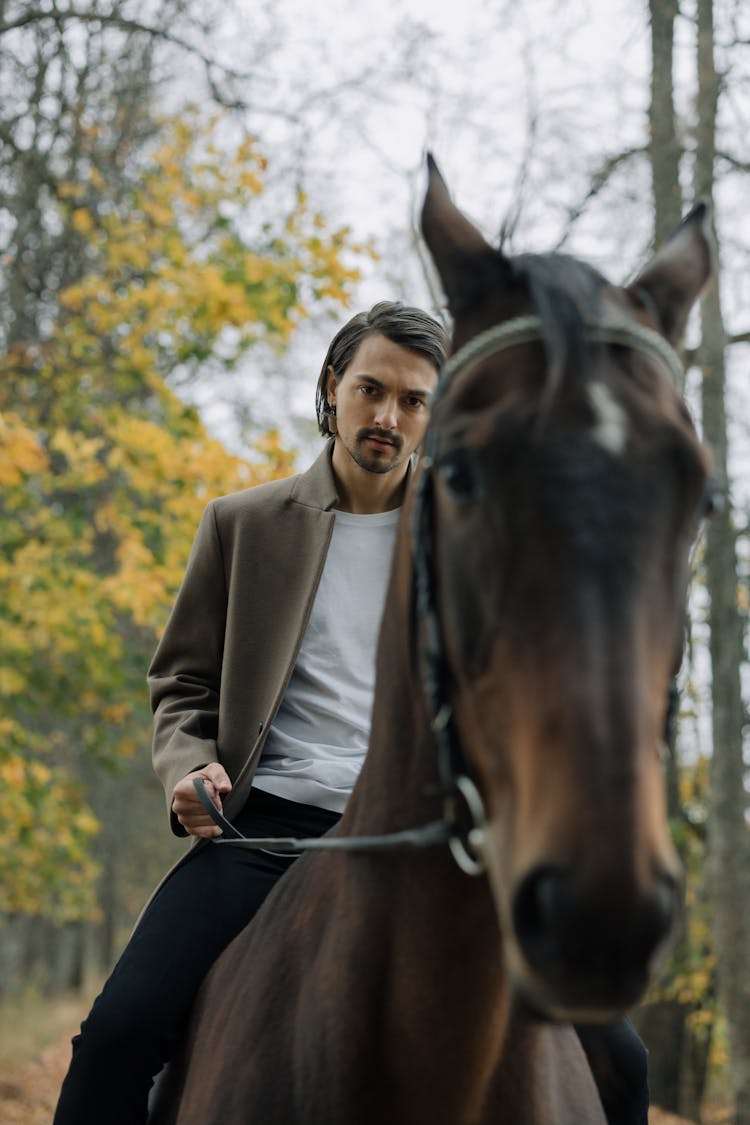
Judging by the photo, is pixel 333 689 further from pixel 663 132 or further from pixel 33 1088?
pixel 33 1088

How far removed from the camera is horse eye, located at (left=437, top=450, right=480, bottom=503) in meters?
1.84

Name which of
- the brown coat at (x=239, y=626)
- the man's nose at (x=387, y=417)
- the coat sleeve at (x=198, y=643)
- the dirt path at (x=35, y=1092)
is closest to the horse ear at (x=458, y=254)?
the man's nose at (x=387, y=417)

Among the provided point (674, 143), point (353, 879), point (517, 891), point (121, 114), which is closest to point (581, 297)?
point (517, 891)

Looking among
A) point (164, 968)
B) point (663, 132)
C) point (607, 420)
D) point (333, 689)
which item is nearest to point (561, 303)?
point (607, 420)

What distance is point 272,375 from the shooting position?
1752 centimetres

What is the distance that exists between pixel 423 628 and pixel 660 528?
53 cm

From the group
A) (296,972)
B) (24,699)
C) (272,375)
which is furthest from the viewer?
(272,375)

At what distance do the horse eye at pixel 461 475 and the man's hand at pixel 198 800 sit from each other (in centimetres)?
163

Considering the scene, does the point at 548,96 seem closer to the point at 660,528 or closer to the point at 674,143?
the point at 674,143

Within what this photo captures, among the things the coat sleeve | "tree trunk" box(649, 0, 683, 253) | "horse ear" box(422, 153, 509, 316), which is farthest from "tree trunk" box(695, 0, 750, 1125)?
"horse ear" box(422, 153, 509, 316)

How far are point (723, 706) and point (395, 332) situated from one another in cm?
820

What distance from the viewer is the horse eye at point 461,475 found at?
Result: 184cm

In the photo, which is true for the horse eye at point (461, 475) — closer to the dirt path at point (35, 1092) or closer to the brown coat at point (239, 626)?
the brown coat at point (239, 626)

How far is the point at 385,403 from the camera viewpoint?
138 inches
